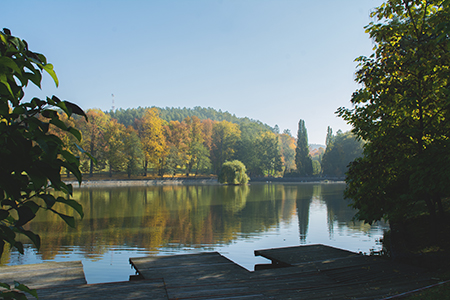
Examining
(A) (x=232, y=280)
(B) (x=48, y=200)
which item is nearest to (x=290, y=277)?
(A) (x=232, y=280)

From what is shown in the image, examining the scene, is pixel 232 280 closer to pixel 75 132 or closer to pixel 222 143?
pixel 75 132

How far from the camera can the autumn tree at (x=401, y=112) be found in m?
6.08

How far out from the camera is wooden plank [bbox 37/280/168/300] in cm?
452

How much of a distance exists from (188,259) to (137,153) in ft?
170

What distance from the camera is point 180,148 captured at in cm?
6569

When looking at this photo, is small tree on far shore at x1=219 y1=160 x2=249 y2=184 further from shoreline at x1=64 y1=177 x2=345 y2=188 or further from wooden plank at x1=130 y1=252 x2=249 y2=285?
wooden plank at x1=130 y1=252 x2=249 y2=285

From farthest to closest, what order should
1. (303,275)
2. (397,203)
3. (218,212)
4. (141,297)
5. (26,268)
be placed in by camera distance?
(218,212), (397,203), (26,268), (303,275), (141,297)

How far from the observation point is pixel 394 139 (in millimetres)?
6359

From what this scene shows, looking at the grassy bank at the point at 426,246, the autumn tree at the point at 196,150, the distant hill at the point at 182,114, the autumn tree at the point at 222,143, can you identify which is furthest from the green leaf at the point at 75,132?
the distant hill at the point at 182,114

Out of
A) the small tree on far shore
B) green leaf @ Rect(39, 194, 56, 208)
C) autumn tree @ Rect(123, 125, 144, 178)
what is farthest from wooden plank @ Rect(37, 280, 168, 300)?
autumn tree @ Rect(123, 125, 144, 178)

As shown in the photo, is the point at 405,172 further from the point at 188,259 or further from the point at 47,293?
the point at 47,293

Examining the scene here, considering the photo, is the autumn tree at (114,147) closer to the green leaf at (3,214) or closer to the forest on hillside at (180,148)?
the forest on hillside at (180,148)

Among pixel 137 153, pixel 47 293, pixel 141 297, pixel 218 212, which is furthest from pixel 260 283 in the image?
pixel 137 153

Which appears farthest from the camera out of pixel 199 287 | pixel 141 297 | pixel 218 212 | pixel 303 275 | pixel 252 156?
pixel 252 156
